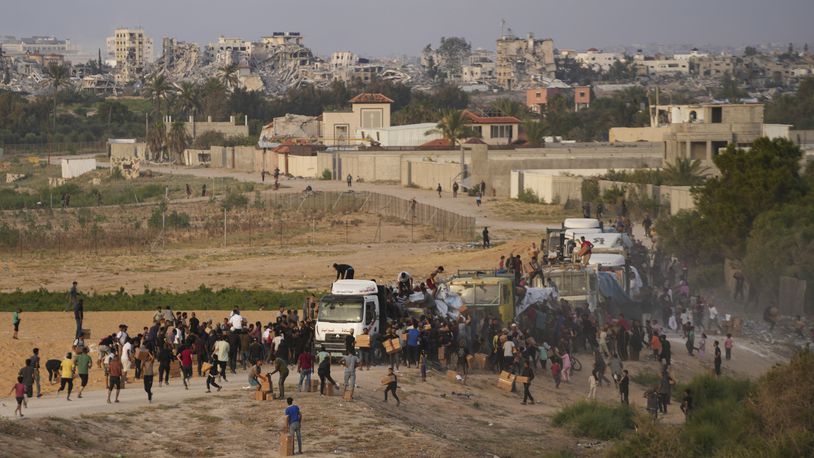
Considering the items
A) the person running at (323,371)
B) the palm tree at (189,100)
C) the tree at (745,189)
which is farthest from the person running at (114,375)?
the palm tree at (189,100)

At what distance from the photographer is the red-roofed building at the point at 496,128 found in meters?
102

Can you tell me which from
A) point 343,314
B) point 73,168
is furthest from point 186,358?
point 73,168

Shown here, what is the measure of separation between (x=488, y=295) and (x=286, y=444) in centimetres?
1103

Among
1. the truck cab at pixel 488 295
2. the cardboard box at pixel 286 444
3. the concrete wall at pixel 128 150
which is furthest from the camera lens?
the concrete wall at pixel 128 150

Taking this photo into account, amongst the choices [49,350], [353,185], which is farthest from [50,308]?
[353,185]

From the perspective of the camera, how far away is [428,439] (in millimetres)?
24219

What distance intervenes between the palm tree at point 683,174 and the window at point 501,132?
37099mm

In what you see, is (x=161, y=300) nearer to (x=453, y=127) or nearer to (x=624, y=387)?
(x=624, y=387)

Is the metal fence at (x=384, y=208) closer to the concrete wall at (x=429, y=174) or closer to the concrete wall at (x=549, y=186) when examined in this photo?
the concrete wall at (x=429, y=174)

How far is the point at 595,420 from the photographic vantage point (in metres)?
26.8

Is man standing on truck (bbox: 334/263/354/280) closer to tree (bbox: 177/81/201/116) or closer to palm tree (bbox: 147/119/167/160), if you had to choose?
palm tree (bbox: 147/119/167/160)

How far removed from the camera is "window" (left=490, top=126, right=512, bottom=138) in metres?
103

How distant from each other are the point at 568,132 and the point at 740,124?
49.6 meters

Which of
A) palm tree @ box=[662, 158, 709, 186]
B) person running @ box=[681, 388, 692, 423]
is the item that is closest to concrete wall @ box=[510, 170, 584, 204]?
palm tree @ box=[662, 158, 709, 186]
